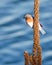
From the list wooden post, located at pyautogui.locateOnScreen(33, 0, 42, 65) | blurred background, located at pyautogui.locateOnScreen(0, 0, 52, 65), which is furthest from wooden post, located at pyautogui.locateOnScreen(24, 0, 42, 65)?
blurred background, located at pyautogui.locateOnScreen(0, 0, 52, 65)

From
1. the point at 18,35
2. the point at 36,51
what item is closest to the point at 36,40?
the point at 36,51

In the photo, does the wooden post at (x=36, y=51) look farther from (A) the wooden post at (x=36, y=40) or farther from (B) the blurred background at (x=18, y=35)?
(B) the blurred background at (x=18, y=35)

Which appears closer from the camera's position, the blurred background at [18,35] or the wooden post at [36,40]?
the wooden post at [36,40]

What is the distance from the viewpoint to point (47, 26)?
9773 mm

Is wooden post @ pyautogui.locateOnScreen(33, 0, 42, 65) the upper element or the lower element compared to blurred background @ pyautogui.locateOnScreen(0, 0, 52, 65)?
lower

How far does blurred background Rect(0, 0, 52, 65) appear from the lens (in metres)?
8.92

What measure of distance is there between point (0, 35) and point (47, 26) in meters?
1.19

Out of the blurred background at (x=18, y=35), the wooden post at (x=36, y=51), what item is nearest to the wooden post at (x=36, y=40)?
the wooden post at (x=36, y=51)

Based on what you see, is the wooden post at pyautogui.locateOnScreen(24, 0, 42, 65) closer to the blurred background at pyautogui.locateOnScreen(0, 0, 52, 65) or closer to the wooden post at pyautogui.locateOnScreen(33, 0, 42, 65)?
the wooden post at pyautogui.locateOnScreen(33, 0, 42, 65)

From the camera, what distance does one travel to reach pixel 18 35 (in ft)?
31.4

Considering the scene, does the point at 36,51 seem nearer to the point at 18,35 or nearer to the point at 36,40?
the point at 36,40

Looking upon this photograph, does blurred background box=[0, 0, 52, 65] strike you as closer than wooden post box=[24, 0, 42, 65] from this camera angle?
No

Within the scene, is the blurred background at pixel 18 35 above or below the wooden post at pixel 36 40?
above

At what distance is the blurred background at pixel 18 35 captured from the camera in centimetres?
892
